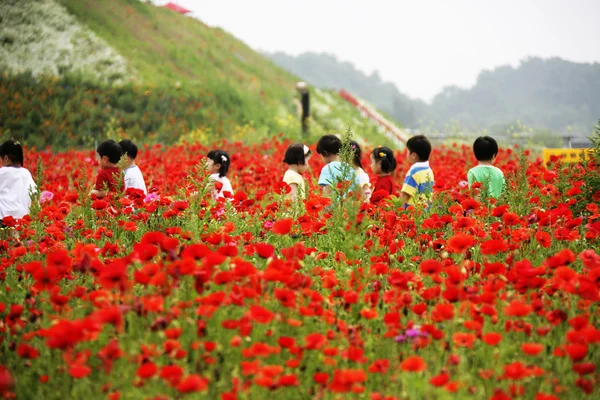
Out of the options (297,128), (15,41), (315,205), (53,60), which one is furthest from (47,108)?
(315,205)

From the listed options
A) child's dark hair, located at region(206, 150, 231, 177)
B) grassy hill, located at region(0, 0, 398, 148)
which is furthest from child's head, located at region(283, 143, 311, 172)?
grassy hill, located at region(0, 0, 398, 148)

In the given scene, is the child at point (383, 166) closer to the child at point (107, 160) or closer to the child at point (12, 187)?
the child at point (107, 160)

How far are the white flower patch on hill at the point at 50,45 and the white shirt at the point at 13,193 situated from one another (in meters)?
14.3

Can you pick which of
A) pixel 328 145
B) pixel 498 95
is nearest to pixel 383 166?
pixel 328 145

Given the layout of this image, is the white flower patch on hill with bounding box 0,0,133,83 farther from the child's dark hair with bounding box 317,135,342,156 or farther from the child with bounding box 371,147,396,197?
the child with bounding box 371,147,396,197

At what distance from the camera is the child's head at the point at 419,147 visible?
20.9 feet

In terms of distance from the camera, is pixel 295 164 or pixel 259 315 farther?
pixel 295 164

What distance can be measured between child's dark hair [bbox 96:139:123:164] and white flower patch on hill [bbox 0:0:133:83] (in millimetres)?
14619

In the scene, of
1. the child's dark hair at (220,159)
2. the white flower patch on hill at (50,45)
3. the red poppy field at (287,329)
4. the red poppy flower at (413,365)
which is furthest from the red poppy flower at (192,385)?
the white flower patch on hill at (50,45)

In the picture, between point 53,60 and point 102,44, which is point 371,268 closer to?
point 53,60

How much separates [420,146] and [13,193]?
4534mm

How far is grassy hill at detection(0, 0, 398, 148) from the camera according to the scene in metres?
17.2

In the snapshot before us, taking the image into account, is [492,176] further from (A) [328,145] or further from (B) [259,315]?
(B) [259,315]

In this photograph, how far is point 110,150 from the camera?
20.9 feet
